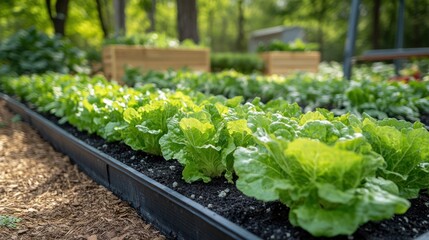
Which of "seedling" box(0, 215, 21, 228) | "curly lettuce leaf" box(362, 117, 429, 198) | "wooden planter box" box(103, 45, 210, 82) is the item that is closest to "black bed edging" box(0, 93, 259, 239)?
"seedling" box(0, 215, 21, 228)

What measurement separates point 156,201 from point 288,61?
28.9ft

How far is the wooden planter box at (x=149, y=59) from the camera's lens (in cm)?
743

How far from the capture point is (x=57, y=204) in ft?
8.25

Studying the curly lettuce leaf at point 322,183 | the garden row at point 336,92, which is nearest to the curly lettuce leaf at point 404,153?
the curly lettuce leaf at point 322,183

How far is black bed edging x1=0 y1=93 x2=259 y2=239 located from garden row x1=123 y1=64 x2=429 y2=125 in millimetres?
1465

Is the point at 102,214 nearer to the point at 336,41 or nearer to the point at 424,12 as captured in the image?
the point at 424,12

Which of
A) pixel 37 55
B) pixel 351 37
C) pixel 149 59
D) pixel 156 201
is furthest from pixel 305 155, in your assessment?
pixel 37 55

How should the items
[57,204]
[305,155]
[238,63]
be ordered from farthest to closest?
[238,63] < [57,204] < [305,155]

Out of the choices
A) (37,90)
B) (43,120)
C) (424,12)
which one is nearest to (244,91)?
(43,120)

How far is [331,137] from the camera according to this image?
1.64 m

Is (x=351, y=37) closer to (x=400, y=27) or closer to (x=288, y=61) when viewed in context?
(x=400, y=27)

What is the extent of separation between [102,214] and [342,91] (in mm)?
3198

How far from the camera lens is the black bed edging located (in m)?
1.59

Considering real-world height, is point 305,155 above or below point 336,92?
above
